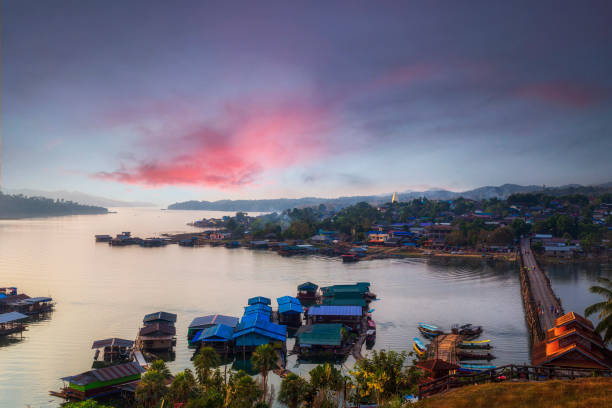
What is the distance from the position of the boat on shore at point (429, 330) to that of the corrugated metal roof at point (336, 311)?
3385mm

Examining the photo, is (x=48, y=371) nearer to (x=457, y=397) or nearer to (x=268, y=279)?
(x=457, y=397)

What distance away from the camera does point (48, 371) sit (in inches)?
623

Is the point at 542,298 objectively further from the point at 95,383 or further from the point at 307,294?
the point at 95,383

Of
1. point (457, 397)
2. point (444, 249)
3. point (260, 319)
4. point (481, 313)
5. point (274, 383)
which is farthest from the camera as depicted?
point (444, 249)

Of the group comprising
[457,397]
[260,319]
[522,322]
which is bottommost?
[522,322]

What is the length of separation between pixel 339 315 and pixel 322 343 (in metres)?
3.61

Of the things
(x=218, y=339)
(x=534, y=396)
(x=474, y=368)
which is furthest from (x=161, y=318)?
(x=534, y=396)

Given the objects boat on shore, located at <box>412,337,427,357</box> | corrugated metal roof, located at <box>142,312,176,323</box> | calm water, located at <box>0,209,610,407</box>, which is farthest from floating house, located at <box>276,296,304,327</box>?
boat on shore, located at <box>412,337,427,357</box>

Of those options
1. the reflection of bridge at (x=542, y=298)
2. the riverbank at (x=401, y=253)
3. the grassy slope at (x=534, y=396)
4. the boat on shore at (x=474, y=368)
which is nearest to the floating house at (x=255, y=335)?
the boat on shore at (x=474, y=368)

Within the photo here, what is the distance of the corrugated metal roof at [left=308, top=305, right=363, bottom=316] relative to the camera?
2086 centimetres

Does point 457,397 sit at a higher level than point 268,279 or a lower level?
higher

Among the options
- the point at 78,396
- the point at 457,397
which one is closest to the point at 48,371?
the point at 78,396

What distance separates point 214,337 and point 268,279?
18.8 m

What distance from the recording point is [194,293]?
97.1 feet
